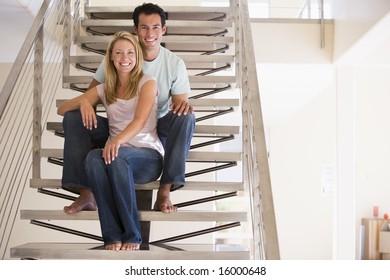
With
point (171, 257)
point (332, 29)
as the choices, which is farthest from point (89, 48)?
point (332, 29)

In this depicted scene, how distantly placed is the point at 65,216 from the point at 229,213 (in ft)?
1.88

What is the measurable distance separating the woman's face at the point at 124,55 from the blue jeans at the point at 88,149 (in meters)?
0.22

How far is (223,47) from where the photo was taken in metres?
3.55

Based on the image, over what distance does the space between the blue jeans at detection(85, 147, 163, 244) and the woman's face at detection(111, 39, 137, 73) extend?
12.9 inches

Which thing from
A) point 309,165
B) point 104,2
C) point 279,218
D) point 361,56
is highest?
point 104,2

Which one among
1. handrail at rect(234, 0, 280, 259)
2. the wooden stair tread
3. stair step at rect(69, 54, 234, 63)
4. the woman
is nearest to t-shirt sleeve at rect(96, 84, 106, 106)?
the woman

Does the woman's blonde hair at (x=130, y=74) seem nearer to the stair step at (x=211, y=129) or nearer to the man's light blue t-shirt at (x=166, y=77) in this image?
the man's light blue t-shirt at (x=166, y=77)

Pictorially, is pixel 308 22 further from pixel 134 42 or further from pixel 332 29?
pixel 134 42

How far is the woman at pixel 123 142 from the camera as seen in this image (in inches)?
80.9

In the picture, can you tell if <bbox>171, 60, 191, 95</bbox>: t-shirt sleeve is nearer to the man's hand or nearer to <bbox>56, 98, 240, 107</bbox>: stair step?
the man's hand

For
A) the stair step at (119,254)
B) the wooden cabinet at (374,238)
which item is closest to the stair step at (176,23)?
the stair step at (119,254)

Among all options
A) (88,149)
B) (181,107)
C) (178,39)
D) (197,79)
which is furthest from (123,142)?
(178,39)

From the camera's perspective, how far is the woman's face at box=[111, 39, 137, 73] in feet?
7.47

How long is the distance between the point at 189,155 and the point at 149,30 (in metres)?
0.52
